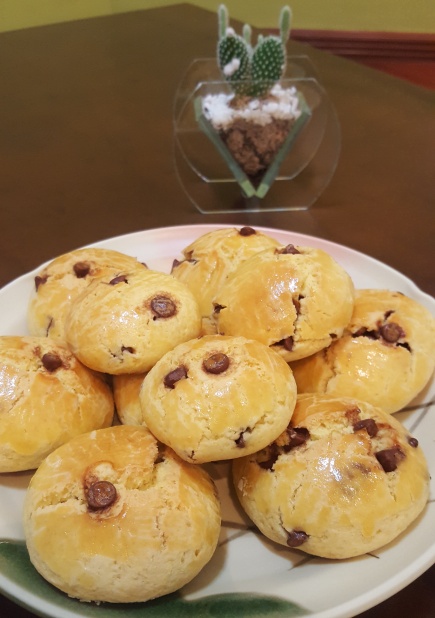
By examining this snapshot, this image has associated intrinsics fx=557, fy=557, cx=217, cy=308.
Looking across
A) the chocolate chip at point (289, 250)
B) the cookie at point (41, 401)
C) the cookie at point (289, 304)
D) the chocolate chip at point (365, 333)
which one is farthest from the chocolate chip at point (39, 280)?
the chocolate chip at point (365, 333)

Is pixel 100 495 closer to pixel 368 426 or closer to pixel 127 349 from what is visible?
pixel 127 349

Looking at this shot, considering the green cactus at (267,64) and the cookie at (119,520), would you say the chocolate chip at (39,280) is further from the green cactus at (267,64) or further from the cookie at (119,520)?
the green cactus at (267,64)

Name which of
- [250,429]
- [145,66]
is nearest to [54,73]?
[145,66]

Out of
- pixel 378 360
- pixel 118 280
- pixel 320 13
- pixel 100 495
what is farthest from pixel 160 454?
pixel 320 13

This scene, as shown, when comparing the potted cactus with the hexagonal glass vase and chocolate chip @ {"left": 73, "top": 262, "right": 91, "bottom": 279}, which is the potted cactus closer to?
the hexagonal glass vase

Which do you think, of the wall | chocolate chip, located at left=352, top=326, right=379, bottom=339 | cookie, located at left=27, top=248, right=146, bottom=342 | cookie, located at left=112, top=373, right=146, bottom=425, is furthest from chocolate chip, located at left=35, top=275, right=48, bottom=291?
the wall
